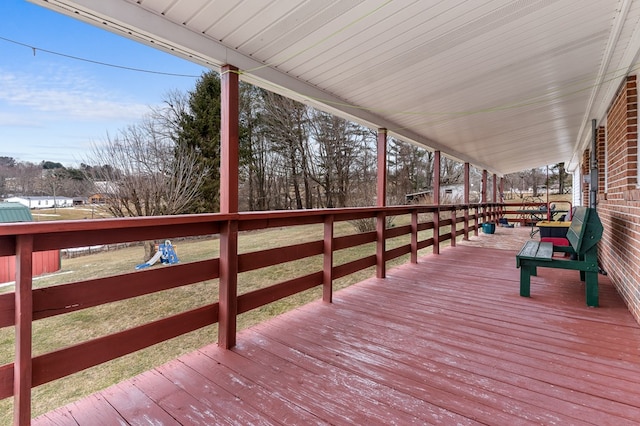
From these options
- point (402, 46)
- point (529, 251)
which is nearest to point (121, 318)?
point (402, 46)

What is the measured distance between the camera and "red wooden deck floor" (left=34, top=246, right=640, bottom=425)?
149 cm

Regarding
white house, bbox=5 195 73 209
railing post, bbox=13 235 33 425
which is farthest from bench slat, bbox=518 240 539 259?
white house, bbox=5 195 73 209

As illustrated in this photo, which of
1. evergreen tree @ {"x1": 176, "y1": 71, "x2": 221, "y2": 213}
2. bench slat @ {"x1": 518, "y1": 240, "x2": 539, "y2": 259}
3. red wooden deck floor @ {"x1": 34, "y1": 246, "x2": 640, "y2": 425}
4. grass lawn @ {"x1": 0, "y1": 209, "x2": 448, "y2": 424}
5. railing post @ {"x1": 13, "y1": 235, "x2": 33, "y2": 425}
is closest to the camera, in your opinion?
railing post @ {"x1": 13, "y1": 235, "x2": 33, "y2": 425}

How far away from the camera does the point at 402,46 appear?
2.58 m

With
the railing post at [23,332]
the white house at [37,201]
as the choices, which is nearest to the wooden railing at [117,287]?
the railing post at [23,332]

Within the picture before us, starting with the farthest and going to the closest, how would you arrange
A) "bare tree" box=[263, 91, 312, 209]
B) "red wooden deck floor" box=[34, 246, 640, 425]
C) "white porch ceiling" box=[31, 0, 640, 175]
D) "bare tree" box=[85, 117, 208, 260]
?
"bare tree" box=[263, 91, 312, 209]
"bare tree" box=[85, 117, 208, 260]
"white porch ceiling" box=[31, 0, 640, 175]
"red wooden deck floor" box=[34, 246, 640, 425]

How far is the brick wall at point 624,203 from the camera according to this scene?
2.68m

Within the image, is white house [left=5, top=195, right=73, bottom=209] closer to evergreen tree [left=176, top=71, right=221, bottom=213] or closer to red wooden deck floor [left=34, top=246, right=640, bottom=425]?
red wooden deck floor [left=34, top=246, right=640, bottom=425]

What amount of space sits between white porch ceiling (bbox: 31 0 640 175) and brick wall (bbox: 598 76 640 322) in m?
0.32

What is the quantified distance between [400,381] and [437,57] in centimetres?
259

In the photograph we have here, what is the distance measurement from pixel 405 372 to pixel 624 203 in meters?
2.91

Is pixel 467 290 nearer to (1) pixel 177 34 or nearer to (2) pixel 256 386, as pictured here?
(2) pixel 256 386

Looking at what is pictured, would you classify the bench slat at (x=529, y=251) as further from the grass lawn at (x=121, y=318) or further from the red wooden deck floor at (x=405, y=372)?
the grass lawn at (x=121, y=318)

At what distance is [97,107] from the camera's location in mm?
7570
